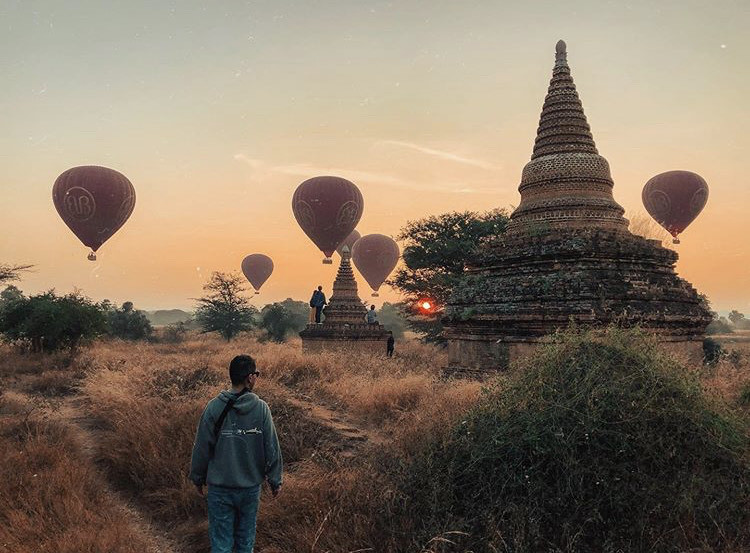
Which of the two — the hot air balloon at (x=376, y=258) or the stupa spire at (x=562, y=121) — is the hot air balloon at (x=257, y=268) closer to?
the hot air balloon at (x=376, y=258)

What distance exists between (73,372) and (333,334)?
10747 mm

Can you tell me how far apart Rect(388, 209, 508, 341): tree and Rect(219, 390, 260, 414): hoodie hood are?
24.9 meters

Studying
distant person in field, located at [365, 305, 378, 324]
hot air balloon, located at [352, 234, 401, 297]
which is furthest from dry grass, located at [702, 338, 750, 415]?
hot air balloon, located at [352, 234, 401, 297]

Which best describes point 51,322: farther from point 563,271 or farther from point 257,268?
point 257,268

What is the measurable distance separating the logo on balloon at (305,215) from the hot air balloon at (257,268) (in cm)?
2373

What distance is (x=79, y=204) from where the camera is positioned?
22.1m

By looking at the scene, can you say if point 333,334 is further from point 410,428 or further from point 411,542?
point 411,542

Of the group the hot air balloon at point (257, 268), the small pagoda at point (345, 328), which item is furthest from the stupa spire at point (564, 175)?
the hot air balloon at point (257, 268)

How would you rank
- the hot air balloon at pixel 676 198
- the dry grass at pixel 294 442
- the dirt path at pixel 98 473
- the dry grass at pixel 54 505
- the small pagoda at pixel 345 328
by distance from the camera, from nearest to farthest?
the dry grass at pixel 54 505 < the dry grass at pixel 294 442 < the dirt path at pixel 98 473 < the small pagoda at pixel 345 328 < the hot air balloon at pixel 676 198

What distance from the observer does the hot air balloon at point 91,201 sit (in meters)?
22.1

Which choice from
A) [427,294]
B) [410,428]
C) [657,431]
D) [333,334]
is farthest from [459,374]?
[427,294]

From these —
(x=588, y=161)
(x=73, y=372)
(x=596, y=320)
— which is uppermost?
(x=588, y=161)

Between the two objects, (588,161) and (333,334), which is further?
(333,334)

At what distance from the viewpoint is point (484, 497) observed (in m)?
4.30
